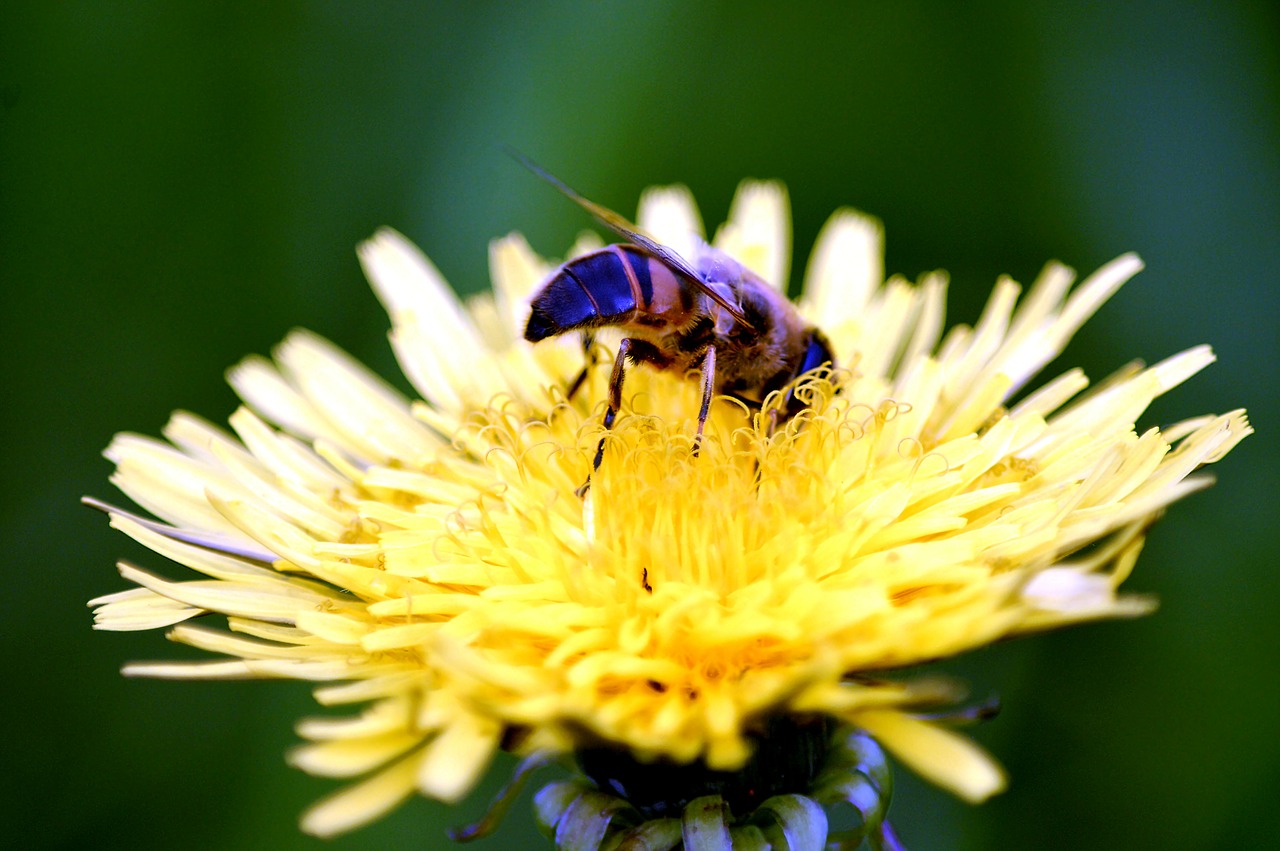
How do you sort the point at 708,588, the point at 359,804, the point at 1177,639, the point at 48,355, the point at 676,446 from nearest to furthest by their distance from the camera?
1. the point at 359,804
2. the point at 708,588
3. the point at 676,446
4. the point at 1177,639
5. the point at 48,355

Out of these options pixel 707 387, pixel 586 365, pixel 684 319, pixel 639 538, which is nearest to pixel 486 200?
pixel 586 365

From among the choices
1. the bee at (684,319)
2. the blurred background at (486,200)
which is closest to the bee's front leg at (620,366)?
the bee at (684,319)

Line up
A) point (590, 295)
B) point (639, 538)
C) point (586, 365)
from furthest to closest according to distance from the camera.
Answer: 1. point (586, 365)
2. point (590, 295)
3. point (639, 538)

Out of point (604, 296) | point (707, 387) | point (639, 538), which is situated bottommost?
point (639, 538)

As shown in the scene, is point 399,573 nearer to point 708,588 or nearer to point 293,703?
point 708,588

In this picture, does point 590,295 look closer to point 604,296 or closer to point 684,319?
point 604,296

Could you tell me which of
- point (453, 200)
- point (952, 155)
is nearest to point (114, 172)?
point (453, 200)

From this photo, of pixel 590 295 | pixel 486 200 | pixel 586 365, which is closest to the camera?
pixel 590 295
